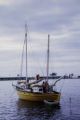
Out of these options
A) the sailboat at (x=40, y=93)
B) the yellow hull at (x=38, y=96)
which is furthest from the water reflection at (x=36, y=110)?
the sailboat at (x=40, y=93)

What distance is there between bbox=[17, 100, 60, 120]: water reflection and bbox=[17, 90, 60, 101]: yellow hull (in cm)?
100

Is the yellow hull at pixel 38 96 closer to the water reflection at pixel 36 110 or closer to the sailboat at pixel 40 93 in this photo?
the sailboat at pixel 40 93

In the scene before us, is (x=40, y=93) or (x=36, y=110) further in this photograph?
(x=40, y=93)

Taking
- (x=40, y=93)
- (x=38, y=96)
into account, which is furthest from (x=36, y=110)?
(x=38, y=96)

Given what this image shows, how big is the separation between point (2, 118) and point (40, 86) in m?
17.4

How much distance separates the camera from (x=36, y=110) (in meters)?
58.1

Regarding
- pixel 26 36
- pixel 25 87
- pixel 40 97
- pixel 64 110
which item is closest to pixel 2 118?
pixel 64 110

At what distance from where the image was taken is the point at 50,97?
6250cm

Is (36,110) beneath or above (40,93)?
beneath

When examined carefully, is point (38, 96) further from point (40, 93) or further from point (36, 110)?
point (36, 110)

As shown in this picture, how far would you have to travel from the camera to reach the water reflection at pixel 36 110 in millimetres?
51469

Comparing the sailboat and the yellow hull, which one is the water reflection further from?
the sailboat

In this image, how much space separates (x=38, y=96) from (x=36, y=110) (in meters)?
7.07

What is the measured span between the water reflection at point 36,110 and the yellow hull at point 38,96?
1.00 m
